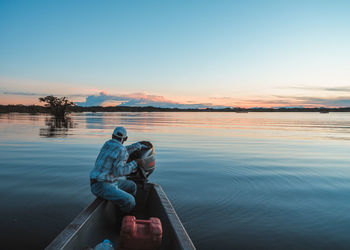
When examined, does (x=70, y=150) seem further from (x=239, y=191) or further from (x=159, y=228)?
(x=159, y=228)

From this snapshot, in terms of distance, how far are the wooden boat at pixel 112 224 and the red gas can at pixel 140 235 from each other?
19 centimetres

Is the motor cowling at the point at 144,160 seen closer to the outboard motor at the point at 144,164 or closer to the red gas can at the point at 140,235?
the outboard motor at the point at 144,164

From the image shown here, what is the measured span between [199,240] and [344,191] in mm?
6653

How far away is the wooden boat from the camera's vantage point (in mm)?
3605

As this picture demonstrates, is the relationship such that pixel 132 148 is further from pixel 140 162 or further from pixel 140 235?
pixel 140 235

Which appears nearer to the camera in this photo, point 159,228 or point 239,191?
point 159,228

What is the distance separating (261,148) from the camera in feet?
64.3

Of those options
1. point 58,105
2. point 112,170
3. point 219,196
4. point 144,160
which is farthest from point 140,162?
point 58,105

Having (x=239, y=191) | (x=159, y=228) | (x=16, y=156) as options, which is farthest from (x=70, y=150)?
(x=159, y=228)

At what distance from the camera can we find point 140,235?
13.9ft

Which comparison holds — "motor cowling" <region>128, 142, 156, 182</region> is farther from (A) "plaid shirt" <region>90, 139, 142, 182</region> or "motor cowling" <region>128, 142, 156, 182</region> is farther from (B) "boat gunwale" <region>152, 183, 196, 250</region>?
(A) "plaid shirt" <region>90, 139, 142, 182</region>

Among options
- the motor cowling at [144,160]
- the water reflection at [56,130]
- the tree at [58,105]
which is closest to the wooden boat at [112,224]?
the motor cowling at [144,160]

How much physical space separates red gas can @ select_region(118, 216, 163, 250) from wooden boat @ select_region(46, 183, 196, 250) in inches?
7.4

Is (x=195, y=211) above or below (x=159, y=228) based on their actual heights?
below
